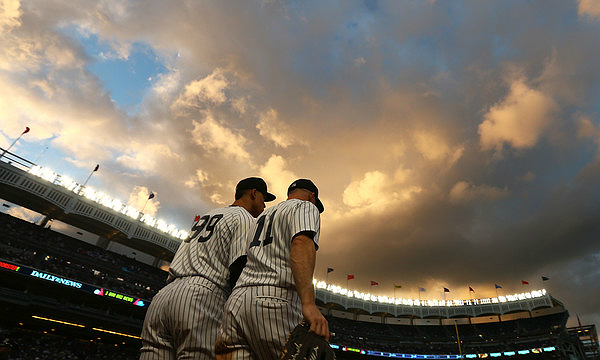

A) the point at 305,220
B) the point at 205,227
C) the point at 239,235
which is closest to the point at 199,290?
the point at 239,235

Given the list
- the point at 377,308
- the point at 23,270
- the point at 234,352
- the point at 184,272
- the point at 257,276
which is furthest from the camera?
the point at 377,308

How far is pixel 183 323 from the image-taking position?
2.22 meters

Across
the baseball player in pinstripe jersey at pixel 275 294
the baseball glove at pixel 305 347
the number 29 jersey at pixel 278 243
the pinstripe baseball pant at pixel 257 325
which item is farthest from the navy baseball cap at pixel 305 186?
the baseball glove at pixel 305 347

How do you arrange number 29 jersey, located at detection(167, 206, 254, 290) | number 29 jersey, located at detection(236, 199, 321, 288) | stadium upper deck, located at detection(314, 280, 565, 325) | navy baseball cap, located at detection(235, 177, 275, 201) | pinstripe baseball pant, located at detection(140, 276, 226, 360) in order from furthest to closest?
stadium upper deck, located at detection(314, 280, 565, 325), navy baseball cap, located at detection(235, 177, 275, 201), number 29 jersey, located at detection(167, 206, 254, 290), pinstripe baseball pant, located at detection(140, 276, 226, 360), number 29 jersey, located at detection(236, 199, 321, 288)

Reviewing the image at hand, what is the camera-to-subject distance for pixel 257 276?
213 cm

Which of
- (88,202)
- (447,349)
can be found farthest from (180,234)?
(447,349)

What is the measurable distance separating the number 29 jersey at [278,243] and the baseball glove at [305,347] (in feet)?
1.29

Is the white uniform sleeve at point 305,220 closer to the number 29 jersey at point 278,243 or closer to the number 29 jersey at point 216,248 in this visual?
the number 29 jersey at point 278,243

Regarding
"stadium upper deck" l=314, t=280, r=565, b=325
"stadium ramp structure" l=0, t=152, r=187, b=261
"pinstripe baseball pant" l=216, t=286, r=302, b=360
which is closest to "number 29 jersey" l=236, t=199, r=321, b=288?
"pinstripe baseball pant" l=216, t=286, r=302, b=360

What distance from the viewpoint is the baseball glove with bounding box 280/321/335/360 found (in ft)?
5.22

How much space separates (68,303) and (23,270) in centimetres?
409

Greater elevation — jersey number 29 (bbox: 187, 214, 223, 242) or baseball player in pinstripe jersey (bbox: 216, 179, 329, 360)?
jersey number 29 (bbox: 187, 214, 223, 242)

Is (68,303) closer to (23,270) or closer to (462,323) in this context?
(23,270)

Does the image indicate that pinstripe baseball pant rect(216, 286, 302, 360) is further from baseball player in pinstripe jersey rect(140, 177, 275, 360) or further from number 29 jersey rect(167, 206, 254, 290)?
number 29 jersey rect(167, 206, 254, 290)
